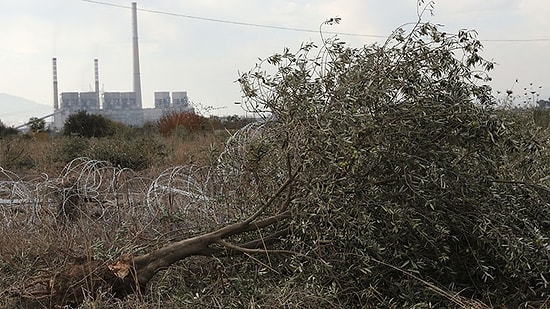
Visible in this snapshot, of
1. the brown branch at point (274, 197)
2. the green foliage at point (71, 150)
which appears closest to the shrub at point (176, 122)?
the green foliage at point (71, 150)

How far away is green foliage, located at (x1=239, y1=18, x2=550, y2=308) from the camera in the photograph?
3.68 meters

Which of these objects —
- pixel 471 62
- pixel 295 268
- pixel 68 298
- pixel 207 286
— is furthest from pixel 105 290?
pixel 471 62

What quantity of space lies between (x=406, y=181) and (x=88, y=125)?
19.0m

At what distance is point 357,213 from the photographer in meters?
3.69

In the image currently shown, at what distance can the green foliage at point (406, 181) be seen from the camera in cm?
368

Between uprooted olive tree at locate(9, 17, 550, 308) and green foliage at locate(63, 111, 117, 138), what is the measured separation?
57.3 feet

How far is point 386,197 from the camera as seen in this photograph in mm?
3812

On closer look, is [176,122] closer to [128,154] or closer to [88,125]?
[88,125]

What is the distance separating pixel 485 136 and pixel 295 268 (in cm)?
139

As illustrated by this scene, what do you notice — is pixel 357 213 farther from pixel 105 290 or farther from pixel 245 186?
pixel 105 290

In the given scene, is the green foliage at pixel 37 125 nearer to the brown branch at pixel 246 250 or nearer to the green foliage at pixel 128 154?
the green foliage at pixel 128 154

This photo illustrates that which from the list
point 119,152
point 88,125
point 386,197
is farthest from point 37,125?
point 386,197

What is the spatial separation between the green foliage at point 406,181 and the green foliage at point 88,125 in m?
17.9

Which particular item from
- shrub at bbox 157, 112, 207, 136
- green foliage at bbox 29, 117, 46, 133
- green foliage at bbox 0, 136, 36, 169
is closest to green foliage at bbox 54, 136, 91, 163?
green foliage at bbox 0, 136, 36, 169
